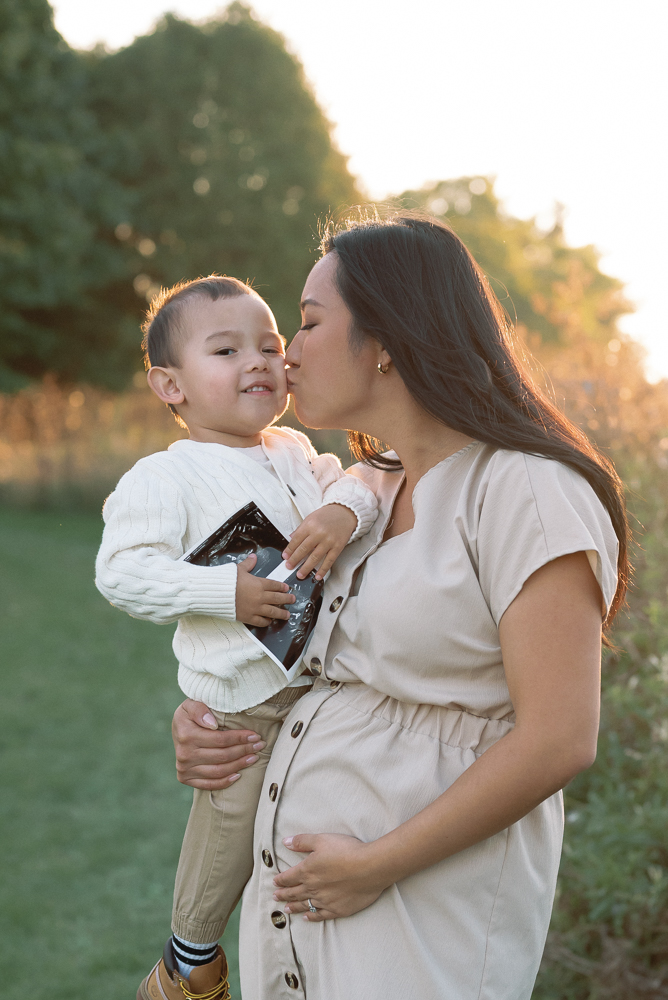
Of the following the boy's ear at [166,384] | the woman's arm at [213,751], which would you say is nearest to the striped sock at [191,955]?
the woman's arm at [213,751]

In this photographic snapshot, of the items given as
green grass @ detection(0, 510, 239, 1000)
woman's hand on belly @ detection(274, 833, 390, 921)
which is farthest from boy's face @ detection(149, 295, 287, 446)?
green grass @ detection(0, 510, 239, 1000)

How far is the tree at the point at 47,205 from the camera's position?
670 inches

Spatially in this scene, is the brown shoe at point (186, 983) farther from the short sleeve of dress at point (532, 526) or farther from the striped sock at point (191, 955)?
the short sleeve of dress at point (532, 526)

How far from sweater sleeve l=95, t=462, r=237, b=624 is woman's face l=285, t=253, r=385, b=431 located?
1.25 ft

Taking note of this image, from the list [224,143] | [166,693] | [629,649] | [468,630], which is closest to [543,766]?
[468,630]

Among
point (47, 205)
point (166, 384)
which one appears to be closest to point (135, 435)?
point (47, 205)

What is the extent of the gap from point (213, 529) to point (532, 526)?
81 centimetres

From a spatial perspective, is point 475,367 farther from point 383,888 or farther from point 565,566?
point 383,888

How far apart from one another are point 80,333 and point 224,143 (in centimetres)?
558

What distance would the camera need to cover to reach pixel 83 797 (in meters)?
5.48

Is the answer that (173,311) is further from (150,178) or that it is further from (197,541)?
(150,178)

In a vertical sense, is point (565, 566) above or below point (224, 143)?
below

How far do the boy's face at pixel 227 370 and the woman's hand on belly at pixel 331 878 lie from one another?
1.00m

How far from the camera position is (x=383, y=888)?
1.62 meters
